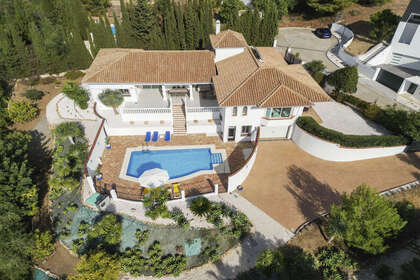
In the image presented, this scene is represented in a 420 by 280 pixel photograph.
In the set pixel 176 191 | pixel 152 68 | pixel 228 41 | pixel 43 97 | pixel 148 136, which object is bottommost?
pixel 43 97

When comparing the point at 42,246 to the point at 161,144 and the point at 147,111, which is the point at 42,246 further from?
the point at 147,111

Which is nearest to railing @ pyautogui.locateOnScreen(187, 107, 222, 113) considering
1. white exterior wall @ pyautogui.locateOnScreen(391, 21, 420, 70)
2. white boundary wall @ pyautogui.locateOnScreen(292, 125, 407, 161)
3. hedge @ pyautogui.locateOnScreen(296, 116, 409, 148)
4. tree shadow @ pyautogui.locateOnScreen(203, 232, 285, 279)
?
white boundary wall @ pyautogui.locateOnScreen(292, 125, 407, 161)

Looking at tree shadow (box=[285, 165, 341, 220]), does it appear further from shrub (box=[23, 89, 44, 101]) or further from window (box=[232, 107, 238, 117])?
shrub (box=[23, 89, 44, 101])

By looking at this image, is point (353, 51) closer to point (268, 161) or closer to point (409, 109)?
point (409, 109)

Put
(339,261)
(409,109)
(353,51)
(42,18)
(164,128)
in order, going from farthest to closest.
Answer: (42,18) → (353,51) → (409,109) → (164,128) → (339,261)

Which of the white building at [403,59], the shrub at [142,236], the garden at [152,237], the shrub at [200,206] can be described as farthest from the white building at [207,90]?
the white building at [403,59]

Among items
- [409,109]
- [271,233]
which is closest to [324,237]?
[271,233]

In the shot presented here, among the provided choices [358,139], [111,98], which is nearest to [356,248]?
[358,139]
